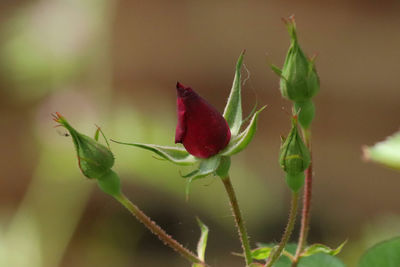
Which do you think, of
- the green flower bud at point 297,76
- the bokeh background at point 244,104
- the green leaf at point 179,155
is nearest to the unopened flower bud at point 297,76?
the green flower bud at point 297,76

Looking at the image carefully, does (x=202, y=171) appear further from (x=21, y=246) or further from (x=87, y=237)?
(x=87, y=237)

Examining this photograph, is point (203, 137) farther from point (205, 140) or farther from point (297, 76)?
point (297, 76)

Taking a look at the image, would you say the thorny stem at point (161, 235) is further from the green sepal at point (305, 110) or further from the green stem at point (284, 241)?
the green sepal at point (305, 110)

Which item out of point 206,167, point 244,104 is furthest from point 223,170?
point 244,104

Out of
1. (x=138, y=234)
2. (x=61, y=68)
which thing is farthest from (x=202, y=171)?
(x=138, y=234)

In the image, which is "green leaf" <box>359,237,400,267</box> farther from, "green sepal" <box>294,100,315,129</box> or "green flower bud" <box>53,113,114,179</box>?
"green flower bud" <box>53,113,114,179</box>

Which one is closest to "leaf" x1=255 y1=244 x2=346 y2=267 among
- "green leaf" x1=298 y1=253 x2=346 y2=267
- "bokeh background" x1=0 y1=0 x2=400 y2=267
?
"green leaf" x1=298 y1=253 x2=346 y2=267
